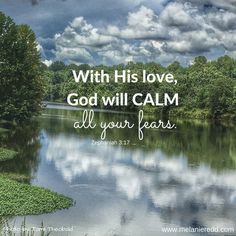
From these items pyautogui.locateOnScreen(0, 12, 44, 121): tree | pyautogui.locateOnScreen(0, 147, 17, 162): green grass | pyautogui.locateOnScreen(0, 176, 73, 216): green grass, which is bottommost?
pyautogui.locateOnScreen(0, 176, 73, 216): green grass

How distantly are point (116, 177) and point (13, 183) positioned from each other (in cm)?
1046

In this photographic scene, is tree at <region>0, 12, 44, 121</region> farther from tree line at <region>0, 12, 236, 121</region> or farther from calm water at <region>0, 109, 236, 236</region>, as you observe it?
calm water at <region>0, 109, 236, 236</region>

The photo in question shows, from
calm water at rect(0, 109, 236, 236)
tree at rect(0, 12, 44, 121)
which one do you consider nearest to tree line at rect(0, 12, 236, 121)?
tree at rect(0, 12, 44, 121)

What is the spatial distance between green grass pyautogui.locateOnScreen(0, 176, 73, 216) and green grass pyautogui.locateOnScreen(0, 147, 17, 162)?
36.2ft

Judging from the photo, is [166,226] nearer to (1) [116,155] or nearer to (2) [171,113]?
(1) [116,155]

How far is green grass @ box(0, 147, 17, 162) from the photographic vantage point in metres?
41.2

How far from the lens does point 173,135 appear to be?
227 ft

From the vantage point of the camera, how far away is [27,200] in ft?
90.7

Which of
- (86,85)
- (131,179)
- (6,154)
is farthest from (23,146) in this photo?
(86,85)

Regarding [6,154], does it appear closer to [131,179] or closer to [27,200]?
[131,179]

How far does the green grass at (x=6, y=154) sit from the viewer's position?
4116 cm

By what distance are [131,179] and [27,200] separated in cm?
1150

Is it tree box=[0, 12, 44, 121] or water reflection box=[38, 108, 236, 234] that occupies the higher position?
tree box=[0, 12, 44, 121]

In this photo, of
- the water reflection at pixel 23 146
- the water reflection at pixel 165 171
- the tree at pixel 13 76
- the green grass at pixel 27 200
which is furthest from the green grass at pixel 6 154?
the tree at pixel 13 76
